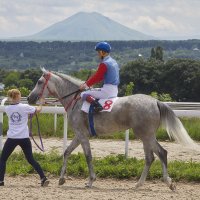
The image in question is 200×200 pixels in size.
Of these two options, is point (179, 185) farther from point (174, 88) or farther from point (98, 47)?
point (174, 88)

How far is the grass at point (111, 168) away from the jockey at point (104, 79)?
4.78ft

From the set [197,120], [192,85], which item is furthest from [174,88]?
[197,120]

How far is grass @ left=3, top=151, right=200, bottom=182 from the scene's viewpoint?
33.4ft

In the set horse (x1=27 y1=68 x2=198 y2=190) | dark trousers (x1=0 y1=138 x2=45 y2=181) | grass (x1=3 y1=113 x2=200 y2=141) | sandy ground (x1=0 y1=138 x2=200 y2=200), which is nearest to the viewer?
sandy ground (x1=0 y1=138 x2=200 y2=200)

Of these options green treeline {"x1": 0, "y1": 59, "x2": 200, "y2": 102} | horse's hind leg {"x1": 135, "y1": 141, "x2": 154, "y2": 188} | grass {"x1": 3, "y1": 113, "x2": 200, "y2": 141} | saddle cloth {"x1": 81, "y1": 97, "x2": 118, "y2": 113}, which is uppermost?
saddle cloth {"x1": 81, "y1": 97, "x2": 118, "y2": 113}

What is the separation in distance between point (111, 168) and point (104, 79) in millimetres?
1768

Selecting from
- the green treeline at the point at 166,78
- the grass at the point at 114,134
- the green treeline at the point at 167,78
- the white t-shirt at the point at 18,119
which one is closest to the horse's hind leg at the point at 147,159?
the white t-shirt at the point at 18,119

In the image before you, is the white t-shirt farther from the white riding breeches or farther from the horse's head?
the white riding breeches

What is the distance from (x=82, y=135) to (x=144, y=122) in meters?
1.06

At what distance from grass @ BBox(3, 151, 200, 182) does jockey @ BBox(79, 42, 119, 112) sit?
1456mm

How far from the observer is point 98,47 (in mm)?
9523

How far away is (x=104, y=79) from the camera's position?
9453mm

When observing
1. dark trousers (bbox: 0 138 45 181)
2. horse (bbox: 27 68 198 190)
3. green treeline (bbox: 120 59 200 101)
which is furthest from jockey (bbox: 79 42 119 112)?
green treeline (bbox: 120 59 200 101)

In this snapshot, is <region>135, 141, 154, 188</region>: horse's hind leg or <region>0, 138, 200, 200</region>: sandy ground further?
<region>135, 141, 154, 188</region>: horse's hind leg
